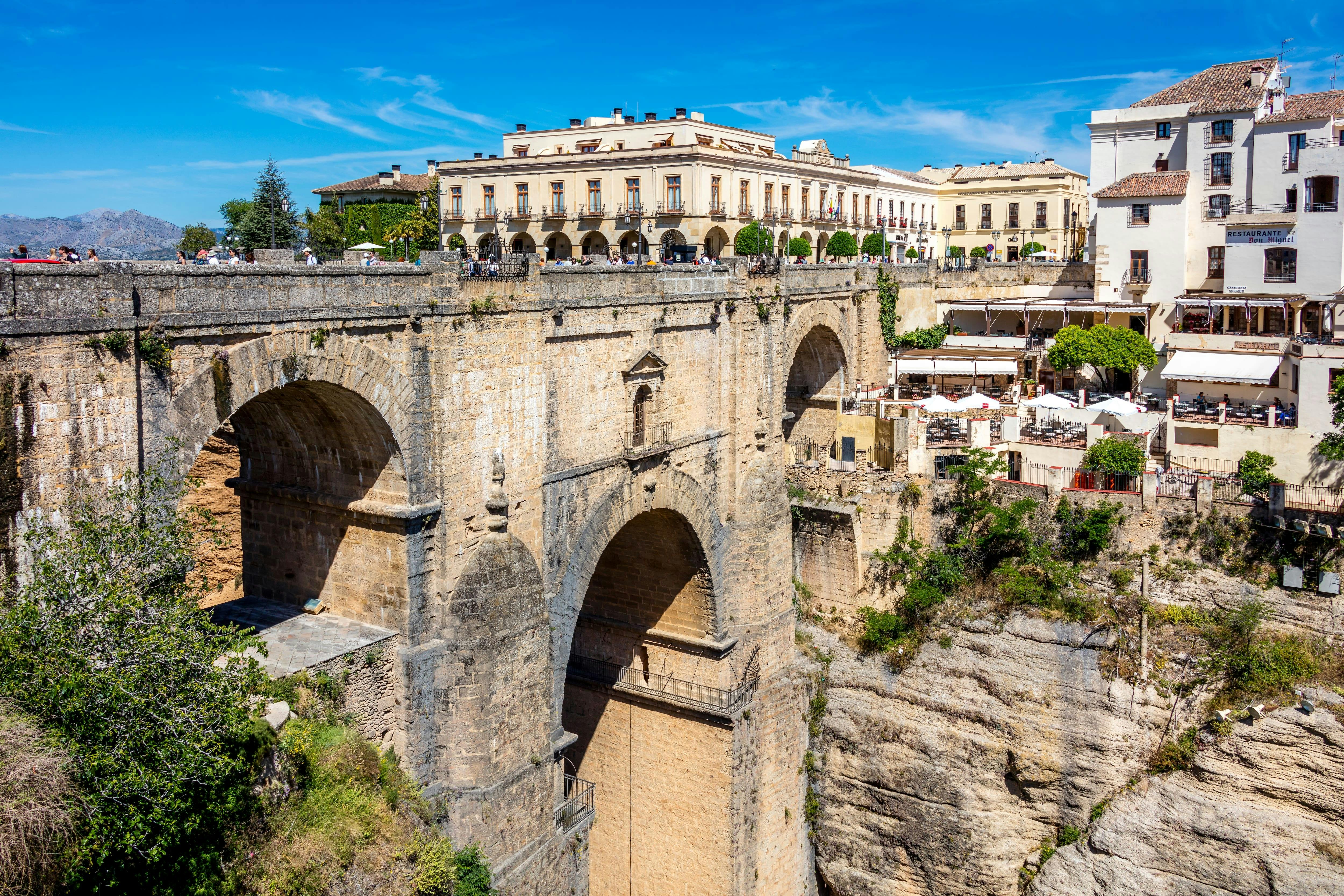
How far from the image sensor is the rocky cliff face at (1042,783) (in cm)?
1986

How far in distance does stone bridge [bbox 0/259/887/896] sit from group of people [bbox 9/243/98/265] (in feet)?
6.74

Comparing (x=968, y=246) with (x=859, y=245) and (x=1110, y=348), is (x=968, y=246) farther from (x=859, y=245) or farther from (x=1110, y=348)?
(x=1110, y=348)

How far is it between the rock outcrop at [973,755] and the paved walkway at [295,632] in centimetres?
1288

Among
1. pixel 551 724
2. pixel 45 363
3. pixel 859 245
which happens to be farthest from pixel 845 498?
pixel 859 245

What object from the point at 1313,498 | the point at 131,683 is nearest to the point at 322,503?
the point at 131,683

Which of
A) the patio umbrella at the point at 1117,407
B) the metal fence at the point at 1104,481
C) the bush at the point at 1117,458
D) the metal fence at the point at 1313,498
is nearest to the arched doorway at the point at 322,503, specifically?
the metal fence at the point at 1104,481

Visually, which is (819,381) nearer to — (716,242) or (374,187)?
(716,242)

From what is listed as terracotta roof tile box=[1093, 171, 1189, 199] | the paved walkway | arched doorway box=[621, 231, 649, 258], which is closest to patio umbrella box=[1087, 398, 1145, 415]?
terracotta roof tile box=[1093, 171, 1189, 199]

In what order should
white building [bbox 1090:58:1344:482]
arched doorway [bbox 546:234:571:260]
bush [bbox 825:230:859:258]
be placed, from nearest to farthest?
white building [bbox 1090:58:1344:482]
bush [bbox 825:230:859:258]
arched doorway [bbox 546:234:571:260]

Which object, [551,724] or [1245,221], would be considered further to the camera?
[1245,221]

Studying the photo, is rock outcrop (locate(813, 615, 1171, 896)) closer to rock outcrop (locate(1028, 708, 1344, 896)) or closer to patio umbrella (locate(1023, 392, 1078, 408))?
rock outcrop (locate(1028, 708, 1344, 896))

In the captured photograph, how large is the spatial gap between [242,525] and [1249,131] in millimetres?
28905

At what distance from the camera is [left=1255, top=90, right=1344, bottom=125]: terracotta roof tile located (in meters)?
29.5

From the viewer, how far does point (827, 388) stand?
93.4 ft
